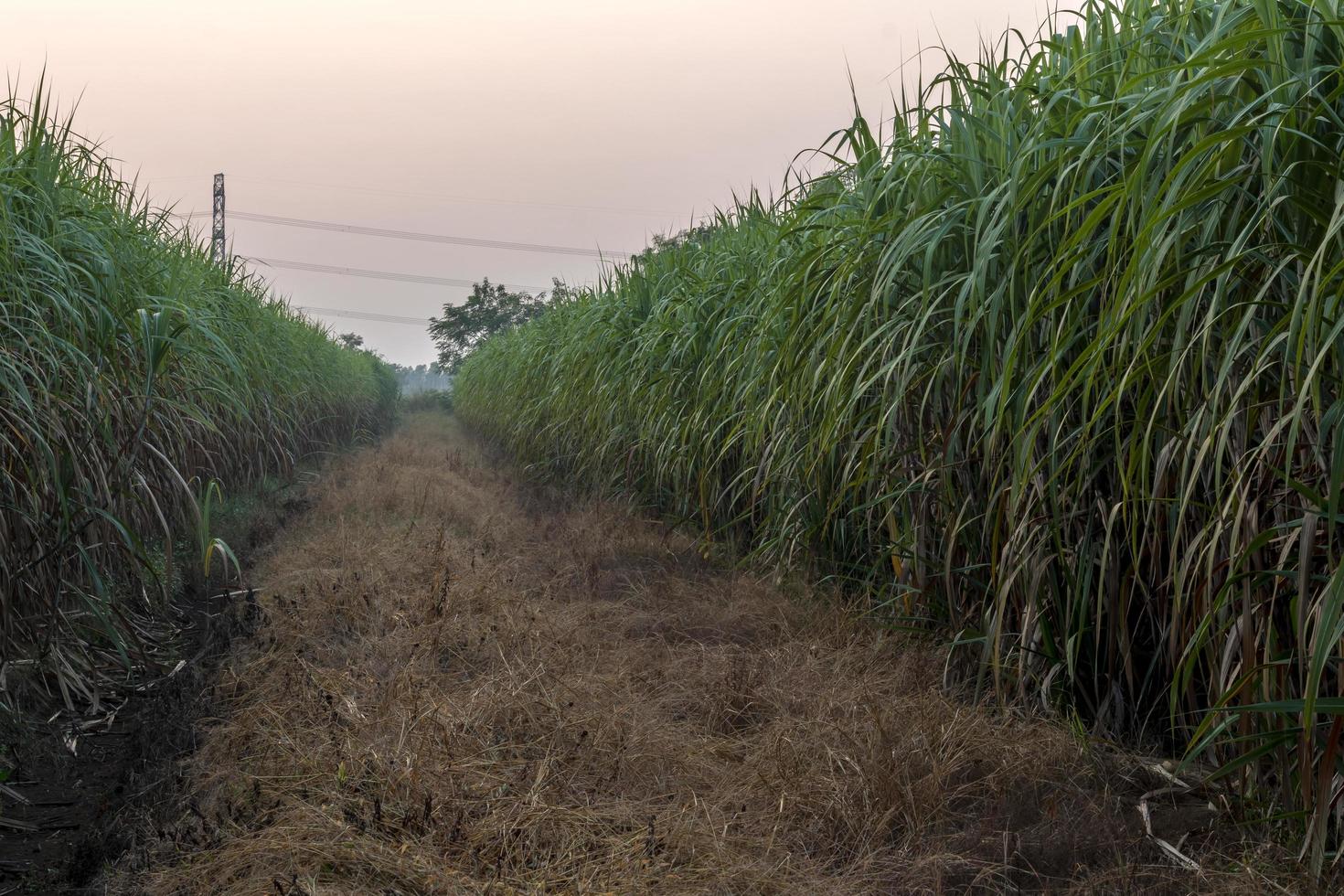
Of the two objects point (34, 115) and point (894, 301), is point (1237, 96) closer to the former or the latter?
point (894, 301)

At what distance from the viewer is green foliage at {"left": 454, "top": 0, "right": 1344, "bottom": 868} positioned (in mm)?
1588

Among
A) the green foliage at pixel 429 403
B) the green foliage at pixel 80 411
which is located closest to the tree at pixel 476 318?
the green foliage at pixel 429 403

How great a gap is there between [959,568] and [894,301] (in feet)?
2.79

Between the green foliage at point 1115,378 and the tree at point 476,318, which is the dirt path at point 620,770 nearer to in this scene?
the green foliage at point 1115,378

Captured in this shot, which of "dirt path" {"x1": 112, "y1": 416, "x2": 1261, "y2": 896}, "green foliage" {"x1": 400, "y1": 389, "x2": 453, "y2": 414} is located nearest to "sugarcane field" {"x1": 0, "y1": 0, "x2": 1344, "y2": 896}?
"dirt path" {"x1": 112, "y1": 416, "x2": 1261, "y2": 896}

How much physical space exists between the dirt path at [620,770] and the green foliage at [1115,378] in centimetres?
24

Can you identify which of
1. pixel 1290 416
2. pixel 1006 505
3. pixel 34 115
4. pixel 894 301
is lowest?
pixel 1006 505

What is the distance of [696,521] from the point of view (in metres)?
5.41

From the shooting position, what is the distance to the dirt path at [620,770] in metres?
1.82

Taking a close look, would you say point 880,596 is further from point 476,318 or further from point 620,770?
point 476,318

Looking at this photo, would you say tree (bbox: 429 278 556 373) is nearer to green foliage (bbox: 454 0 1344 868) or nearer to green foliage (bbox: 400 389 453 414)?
green foliage (bbox: 400 389 453 414)

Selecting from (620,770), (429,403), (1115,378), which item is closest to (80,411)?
(620,770)

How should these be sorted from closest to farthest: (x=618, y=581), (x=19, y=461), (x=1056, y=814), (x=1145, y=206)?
(x=1145, y=206) < (x=1056, y=814) < (x=19, y=461) < (x=618, y=581)

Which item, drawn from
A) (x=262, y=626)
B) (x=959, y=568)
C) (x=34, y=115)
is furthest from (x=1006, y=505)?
(x=34, y=115)
